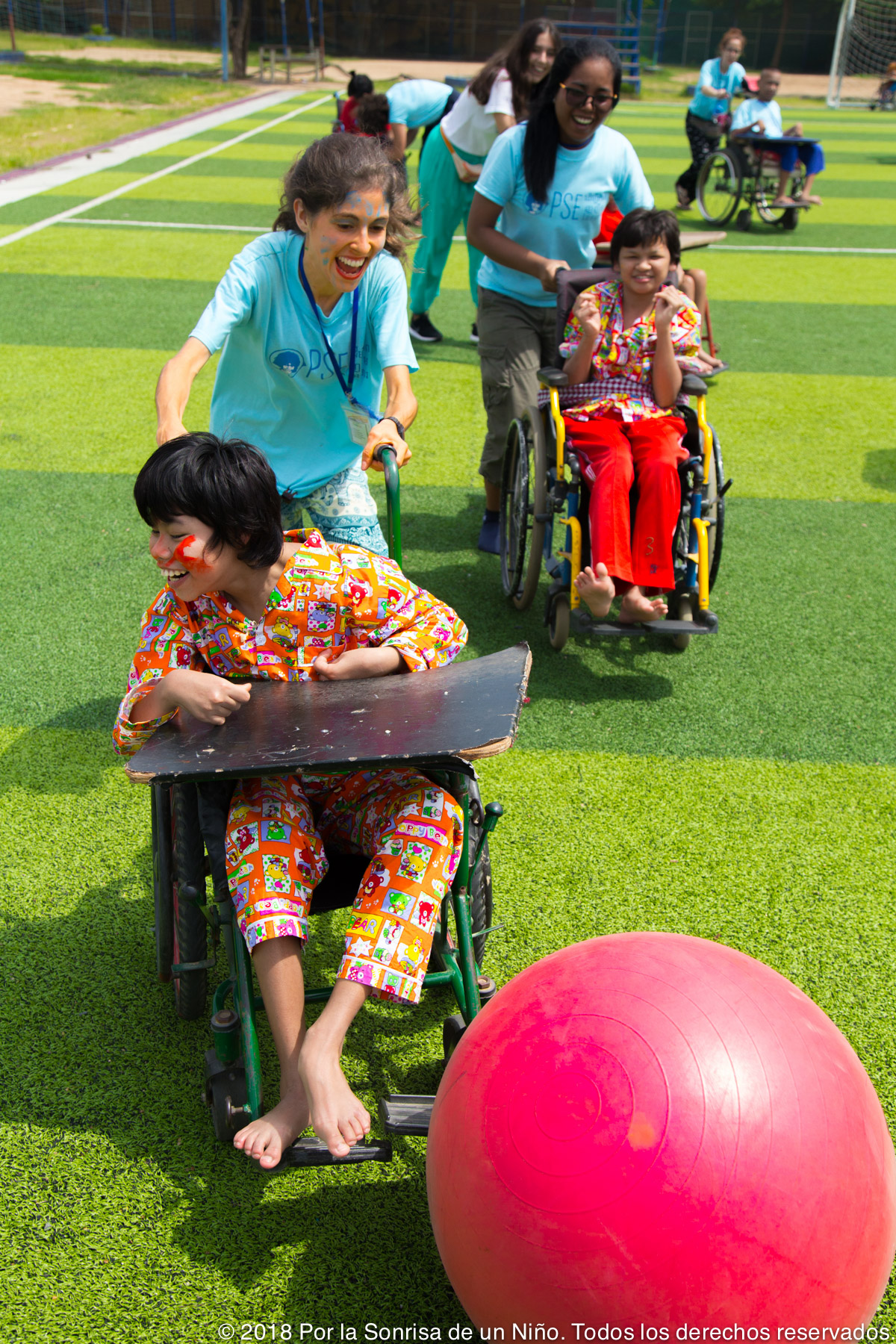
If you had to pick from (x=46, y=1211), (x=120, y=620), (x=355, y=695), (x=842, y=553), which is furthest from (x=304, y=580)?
(x=842, y=553)

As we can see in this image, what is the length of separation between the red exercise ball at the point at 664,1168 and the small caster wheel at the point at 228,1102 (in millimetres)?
633

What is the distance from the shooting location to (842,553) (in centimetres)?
570

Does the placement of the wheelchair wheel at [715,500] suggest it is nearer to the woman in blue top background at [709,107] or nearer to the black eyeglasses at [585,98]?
the black eyeglasses at [585,98]

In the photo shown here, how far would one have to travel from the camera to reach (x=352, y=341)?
3.29 meters

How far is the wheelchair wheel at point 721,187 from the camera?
1441 cm

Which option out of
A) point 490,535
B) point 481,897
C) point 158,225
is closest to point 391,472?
point 481,897

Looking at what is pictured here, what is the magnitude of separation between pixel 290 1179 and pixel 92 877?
1.24 meters

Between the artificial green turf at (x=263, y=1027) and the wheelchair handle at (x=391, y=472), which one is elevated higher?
the wheelchair handle at (x=391, y=472)

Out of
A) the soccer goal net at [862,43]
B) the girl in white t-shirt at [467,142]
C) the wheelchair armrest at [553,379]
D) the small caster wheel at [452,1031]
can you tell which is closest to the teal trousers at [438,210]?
the girl in white t-shirt at [467,142]

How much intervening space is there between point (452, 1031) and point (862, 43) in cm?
3637

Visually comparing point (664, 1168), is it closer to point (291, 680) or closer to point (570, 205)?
point (291, 680)

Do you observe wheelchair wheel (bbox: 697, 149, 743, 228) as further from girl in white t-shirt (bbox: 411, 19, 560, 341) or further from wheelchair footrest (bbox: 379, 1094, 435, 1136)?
wheelchair footrest (bbox: 379, 1094, 435, 1136)

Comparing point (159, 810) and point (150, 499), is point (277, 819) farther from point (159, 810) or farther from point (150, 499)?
point (150, 499)

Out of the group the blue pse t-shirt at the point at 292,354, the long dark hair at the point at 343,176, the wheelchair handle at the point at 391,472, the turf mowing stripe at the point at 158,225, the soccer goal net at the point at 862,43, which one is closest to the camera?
the wheelchair handle at the point at 391,472
